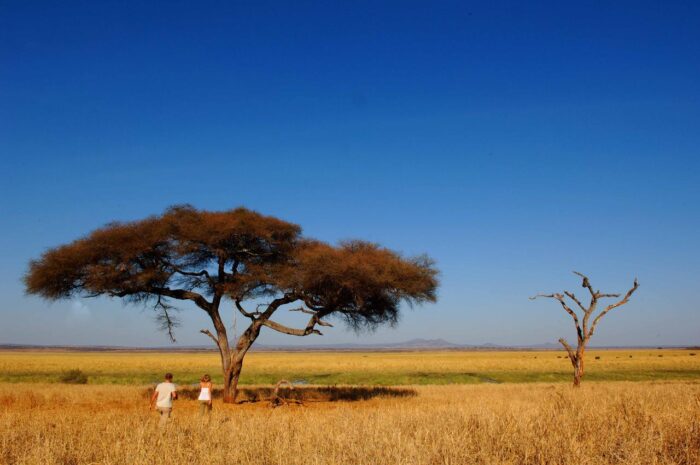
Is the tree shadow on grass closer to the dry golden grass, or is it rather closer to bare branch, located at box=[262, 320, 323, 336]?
bare branch, located at box=[262, 320, 323, 336]

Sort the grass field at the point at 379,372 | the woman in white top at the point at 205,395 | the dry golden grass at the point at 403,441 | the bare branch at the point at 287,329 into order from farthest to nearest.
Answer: the grass field at the point at 379,372, the bare branch at the point at 287,329, the woman in white top at the point at 205,395, the dry golden grass at the point at 403,441

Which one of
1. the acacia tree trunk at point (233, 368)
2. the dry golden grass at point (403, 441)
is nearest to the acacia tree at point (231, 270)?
the acacia tree trunk at point (233, 368)

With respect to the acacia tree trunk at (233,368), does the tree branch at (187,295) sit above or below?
above

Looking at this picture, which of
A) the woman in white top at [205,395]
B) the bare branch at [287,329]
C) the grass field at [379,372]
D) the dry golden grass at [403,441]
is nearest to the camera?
the dry golden grass at [403,441]

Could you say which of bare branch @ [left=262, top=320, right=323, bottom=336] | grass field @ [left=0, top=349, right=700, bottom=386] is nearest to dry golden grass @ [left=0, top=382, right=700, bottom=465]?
bare branch @ [left=262, top=320, right=323, bottom=336]

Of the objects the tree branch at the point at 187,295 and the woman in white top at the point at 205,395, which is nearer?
the woman in white top at the point at 205,395

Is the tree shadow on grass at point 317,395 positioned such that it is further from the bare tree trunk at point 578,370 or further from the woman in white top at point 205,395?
the bare tree trunk at point 578,370

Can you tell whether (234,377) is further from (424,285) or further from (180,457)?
(180,457)

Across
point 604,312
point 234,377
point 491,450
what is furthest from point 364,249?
point 491,450

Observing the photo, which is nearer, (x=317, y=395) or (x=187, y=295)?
(x=187, y=295)

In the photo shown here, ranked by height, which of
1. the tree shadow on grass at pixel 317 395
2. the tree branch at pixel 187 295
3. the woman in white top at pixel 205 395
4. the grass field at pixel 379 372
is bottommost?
the grass field at pixel 379 372

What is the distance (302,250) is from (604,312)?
49.2 feet

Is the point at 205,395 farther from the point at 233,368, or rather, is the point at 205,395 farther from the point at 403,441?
the point at 403,441

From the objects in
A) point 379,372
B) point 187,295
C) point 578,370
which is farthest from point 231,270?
point 379,372
